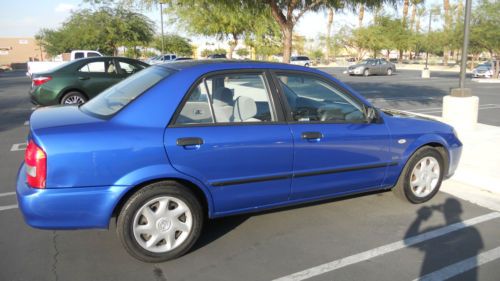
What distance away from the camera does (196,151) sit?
3.39 metres

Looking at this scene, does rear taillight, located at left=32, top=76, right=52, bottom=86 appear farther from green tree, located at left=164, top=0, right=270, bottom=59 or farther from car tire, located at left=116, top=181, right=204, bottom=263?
car tire, located at left=116, top=181, right=204, bottom=263

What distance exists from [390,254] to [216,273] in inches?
59.4

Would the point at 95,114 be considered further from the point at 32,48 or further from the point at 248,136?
the point at 32,48

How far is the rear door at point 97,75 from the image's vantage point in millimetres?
10617

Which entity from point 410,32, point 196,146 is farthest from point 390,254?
point 410,32

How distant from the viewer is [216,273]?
3.32 meters

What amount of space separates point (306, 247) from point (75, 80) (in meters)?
8.61

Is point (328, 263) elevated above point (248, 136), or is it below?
below

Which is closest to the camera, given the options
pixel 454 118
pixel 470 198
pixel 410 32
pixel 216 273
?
pixel 216 273

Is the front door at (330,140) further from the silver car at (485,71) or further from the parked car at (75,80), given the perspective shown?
the silver car at (485,71)

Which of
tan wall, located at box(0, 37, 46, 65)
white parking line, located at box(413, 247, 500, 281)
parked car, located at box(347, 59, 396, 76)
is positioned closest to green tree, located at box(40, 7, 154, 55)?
parked car, located at box(347, 59, 396, 76)

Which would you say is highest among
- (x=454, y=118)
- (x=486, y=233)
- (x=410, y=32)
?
(x=410, y=32)

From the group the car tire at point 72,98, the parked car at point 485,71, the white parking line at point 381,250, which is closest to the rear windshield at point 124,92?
the white parking line at point 381,250

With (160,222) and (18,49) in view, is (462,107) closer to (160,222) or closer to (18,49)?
(160,222)
